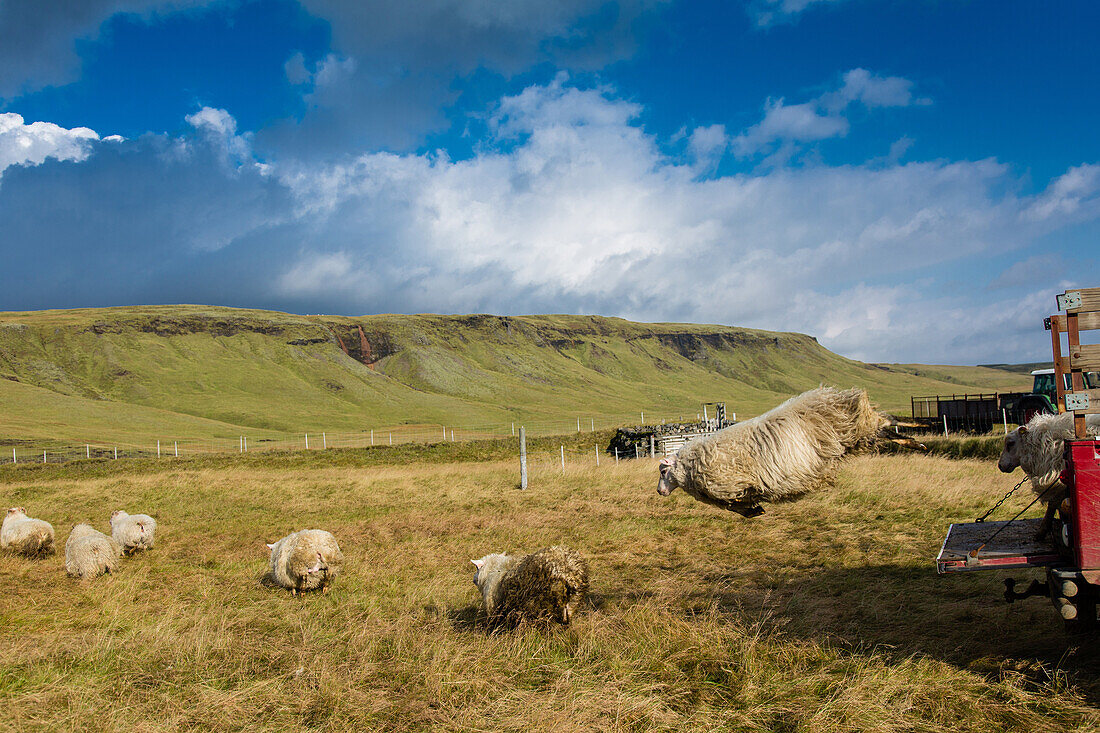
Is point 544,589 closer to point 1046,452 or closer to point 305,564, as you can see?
point 305,564

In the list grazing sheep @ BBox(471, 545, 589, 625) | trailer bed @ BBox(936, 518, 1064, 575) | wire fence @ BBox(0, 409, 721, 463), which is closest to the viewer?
trailer bed @ BBox(936, 518, 1064, 575)

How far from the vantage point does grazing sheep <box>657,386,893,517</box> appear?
4.33 m

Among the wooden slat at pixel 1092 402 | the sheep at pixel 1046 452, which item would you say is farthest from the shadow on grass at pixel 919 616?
the wooden slat at pixel 1092 402

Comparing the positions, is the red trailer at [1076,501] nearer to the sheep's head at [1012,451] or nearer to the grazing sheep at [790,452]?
the sheep's head at [1012,451]

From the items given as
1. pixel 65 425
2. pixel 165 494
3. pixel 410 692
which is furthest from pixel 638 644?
pixel 65 425

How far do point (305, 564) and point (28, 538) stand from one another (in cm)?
669

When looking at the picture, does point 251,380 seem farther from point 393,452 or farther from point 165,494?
point 165,494

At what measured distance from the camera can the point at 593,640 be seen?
19.3 feet

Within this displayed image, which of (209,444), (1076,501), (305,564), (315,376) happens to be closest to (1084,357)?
(1076,501)

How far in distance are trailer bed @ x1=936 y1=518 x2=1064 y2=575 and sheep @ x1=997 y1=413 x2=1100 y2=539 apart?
289 mm

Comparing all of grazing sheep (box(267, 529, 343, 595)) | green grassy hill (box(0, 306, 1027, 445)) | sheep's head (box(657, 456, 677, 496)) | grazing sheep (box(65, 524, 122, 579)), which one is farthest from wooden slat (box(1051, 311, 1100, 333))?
green grassy hill (box(0, 306, 1027, 445))

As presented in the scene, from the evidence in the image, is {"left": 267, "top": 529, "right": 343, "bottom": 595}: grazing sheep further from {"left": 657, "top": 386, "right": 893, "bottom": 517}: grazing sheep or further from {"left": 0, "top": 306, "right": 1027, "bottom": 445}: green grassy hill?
{"left": 0, "top": 306, "right": 1027, "bottom": 445}: green grassy hill

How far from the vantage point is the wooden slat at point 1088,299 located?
14.1ft

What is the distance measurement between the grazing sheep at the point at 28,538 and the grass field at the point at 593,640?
840mm
